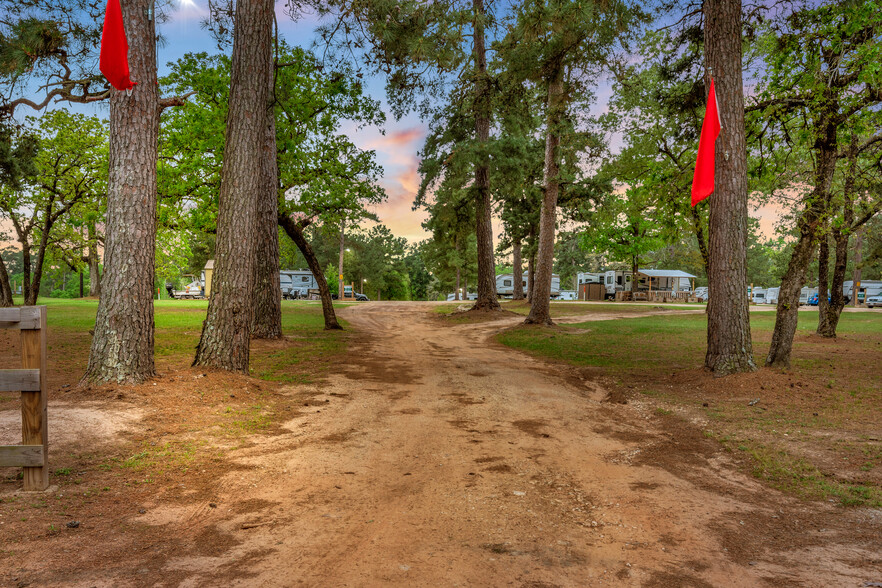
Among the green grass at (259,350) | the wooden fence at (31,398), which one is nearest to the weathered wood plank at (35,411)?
the wooden fence at (31,398)

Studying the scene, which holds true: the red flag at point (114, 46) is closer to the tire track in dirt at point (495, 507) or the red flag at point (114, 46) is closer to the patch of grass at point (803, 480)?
the tire track in dirt at point (495, 507)

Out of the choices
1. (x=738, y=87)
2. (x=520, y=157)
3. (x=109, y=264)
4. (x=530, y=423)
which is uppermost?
(x=520, y=157)

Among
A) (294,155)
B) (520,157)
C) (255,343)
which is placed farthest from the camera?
(520,157)

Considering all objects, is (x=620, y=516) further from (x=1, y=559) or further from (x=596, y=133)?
(x=596, y=133)

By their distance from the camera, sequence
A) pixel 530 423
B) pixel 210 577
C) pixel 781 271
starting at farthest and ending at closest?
pixel 781 271 → pixel 530 423 → pixel 210 577

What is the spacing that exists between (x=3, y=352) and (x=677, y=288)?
54745mm

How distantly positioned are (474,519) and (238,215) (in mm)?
5835

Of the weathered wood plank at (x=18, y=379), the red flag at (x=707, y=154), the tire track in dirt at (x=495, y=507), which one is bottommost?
the tire track in dirt at (x=495, y=507)

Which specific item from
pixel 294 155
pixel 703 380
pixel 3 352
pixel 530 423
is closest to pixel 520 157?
pixel 294 155

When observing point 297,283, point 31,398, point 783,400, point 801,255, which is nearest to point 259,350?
point 31,398

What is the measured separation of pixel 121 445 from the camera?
4.64 m

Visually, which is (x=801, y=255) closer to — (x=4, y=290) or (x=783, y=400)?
(x=783, y=400)

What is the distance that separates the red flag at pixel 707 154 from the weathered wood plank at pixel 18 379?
813 cm

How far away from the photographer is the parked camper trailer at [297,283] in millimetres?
57625
